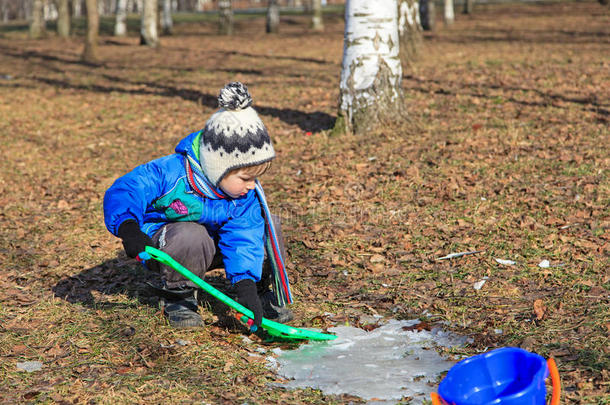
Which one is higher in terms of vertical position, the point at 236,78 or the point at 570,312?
the point at 236,78

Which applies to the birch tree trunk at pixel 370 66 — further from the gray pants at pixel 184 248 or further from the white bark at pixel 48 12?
the white bark at pixel 48 12

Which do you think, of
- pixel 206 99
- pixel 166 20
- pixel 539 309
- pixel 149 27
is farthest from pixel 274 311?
pixel 166 20

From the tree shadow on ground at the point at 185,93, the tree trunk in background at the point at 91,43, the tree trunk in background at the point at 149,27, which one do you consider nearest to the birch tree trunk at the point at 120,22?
the tree trunk in background at the point at 149,27

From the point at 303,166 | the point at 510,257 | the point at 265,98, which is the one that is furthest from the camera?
the point at 265,98

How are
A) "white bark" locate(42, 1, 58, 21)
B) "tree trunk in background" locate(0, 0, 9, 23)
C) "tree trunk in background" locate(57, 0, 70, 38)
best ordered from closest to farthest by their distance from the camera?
"tree trunk in background" locate(57, 0, 70, 38), "white bark" locate(42, 1, 58, 21), "tree trunk in background" locate(0, 0, 9, 23)

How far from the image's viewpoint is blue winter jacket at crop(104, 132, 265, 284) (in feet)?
12.5

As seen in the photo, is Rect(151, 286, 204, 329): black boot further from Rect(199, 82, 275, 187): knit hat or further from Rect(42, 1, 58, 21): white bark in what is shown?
Rect(42, 1, 58, 21): white bark

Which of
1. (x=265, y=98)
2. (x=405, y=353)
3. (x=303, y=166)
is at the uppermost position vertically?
(x=265, y=98)

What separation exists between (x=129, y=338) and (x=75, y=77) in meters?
12.8

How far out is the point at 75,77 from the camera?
15.2 meters

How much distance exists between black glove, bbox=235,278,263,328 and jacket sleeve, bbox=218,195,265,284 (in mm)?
81

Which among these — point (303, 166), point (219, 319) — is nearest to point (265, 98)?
point (303, 166)

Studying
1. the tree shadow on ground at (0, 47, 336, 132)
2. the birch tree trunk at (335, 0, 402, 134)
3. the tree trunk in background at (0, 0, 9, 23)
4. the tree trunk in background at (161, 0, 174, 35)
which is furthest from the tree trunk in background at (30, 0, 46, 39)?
the tree trunk in background at (0, 0, 9, 23)

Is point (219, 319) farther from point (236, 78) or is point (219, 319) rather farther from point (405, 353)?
point (236, 78)
